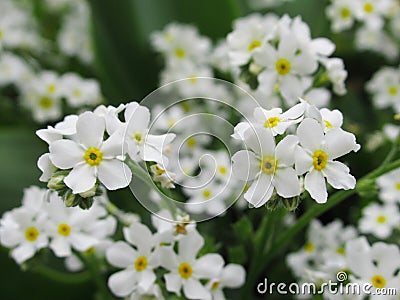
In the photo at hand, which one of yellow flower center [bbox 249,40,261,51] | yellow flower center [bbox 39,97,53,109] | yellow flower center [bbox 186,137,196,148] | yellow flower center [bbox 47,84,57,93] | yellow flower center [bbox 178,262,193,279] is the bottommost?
yellow flower center [bbox 178,262,193,279]

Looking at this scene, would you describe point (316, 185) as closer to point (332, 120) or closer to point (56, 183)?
point (332, 120)

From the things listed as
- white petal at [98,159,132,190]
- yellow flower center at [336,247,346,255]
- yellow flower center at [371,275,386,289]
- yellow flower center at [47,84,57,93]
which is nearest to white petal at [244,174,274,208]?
white petal at [98,159,132,190]

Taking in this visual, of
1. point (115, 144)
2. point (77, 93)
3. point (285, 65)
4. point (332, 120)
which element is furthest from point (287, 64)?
point (77, 93)

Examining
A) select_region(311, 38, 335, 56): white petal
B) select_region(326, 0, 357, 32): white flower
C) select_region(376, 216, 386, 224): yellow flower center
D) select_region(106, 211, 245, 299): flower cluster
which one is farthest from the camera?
select_region(326, 0, 357, 32): white flower

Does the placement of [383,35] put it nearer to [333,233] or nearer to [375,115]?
[375,115]

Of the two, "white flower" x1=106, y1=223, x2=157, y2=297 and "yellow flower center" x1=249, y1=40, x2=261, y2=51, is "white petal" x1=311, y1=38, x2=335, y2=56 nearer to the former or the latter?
"yellow flower center" x1=249, y1=40, x2=261, y2=51
